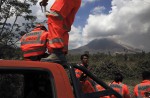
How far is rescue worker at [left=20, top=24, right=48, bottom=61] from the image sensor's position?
354cm

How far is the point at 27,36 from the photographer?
3.64 metres

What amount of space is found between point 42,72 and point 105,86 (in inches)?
28.4

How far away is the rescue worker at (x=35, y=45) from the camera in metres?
3.54

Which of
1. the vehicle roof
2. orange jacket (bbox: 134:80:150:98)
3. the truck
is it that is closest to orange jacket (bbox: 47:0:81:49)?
the truck

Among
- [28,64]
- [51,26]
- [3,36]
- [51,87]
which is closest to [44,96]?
[51,87]

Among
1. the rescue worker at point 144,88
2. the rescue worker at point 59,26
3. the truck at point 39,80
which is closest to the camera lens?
the truck at point 39,80

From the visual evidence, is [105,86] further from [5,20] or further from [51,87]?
[5,20]

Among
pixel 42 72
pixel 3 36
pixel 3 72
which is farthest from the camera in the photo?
pixel 3 36

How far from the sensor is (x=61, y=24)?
141 inches

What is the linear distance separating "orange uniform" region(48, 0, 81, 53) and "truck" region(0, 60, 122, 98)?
16.2 inches

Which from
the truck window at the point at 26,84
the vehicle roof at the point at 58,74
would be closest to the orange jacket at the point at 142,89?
the truck window at the point at 26,84

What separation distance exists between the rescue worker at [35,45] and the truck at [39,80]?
396 mm

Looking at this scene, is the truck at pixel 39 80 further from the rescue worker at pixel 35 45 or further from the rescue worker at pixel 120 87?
the rescue worker at pixel 120 87

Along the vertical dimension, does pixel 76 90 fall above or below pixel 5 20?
below
